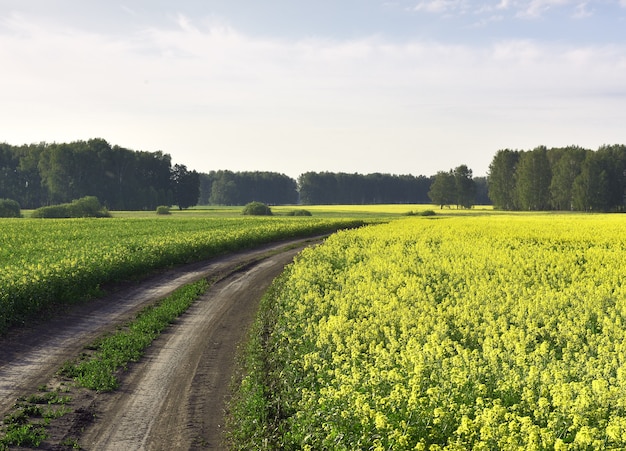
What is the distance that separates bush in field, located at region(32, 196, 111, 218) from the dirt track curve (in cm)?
7192

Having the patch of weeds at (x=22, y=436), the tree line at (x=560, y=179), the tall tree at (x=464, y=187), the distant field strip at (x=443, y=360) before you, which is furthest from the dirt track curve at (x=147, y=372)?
the tall tree at (x=464, y=187)

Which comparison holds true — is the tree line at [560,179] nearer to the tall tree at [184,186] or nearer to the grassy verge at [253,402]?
the tall tree at [184,186]

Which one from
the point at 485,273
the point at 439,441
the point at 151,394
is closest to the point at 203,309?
the point at 151,394

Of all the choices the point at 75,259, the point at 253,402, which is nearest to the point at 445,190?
the point at 75,259

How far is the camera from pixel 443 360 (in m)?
10.3

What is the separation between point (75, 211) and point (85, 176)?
45.0 metres

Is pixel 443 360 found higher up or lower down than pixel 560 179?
lower down

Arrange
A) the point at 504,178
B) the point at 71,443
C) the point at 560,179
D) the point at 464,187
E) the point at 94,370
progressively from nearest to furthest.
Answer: the point at 71,443
the point at 94,370
the point at 560,179
the point at 504,178
the point at 464,187

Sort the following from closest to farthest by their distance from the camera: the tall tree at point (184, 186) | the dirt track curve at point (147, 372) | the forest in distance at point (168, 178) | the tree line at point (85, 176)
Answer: the dirt track curve at point (147, 372) < the forest in distance at point (168, 178) < the tree line at point (85, 176) < the tall tree at point (184, 186)

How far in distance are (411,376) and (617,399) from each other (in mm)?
3177

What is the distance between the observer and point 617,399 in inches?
316

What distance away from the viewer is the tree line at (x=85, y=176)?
433ft

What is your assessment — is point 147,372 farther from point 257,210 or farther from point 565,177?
point 565,177

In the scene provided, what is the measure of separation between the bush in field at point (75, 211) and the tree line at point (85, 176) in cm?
3881
